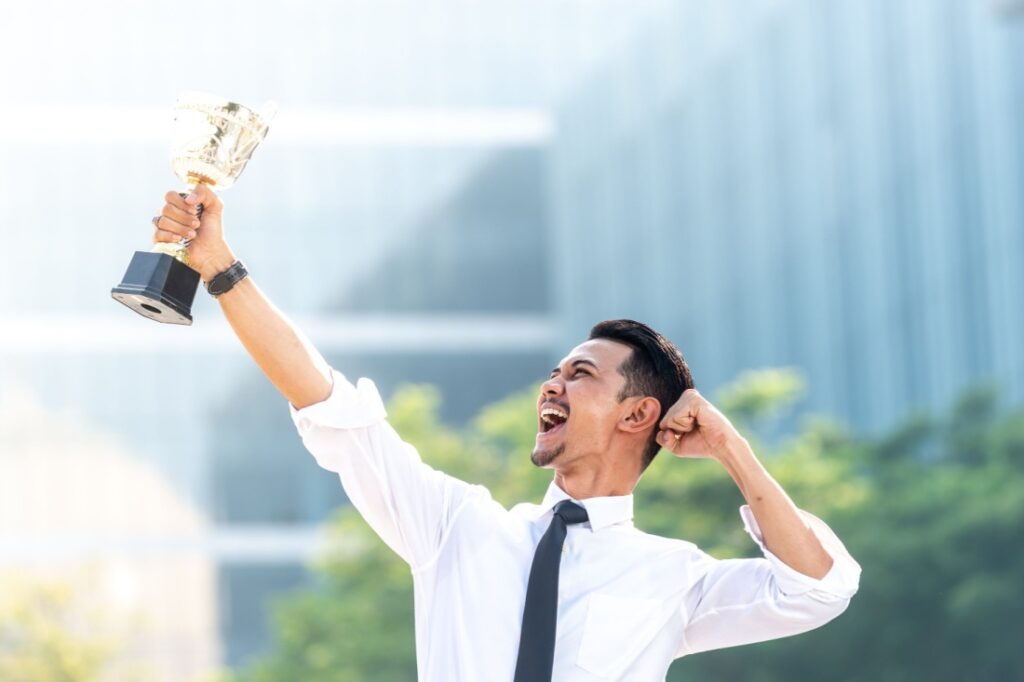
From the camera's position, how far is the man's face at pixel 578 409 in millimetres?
3082

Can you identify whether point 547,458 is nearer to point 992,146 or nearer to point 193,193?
point 193,193

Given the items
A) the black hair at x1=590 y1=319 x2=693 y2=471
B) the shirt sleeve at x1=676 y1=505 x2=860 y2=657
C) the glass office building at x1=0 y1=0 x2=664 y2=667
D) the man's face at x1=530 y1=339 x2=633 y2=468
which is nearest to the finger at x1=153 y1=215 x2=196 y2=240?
the man's face at x1=530 y1=339 x2=633 y2=468

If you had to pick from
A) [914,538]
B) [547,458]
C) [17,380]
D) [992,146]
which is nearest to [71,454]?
[17,380]

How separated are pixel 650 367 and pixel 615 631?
479mm

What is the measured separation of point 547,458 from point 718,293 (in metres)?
26.2

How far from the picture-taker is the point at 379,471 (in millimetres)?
2881

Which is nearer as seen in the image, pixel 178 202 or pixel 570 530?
pixel 178 202

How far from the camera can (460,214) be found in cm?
3703

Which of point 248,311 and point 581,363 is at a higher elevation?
point 248,311

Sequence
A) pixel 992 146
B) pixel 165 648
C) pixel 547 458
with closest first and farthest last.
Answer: pixel 547 458
pixel 992 146
pixel 165 648

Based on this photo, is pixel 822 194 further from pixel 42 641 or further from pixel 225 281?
pixel 225 281

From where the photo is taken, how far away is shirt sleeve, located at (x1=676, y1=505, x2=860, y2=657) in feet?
9.71

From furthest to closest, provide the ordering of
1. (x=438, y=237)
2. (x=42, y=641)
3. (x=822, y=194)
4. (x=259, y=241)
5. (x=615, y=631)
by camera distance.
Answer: (x=438, y=237)
(x=259, y=241)
(x=822, y=194)
(x=42, y=641)
(x=615, y=631)

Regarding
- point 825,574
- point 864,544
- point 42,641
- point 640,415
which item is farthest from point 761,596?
point 42,641
